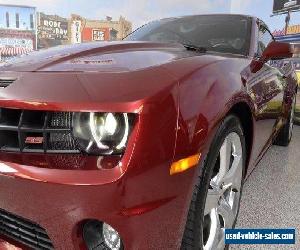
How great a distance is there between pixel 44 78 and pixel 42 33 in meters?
19.8

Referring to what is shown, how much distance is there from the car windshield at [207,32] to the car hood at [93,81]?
2.99ft

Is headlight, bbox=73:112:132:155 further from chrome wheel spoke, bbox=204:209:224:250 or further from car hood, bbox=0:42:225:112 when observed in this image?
chrome wheel spoke, bbox=204:209:224:250

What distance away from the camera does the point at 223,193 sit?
5.81ft

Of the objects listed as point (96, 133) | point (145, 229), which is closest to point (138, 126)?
point (96, 133)

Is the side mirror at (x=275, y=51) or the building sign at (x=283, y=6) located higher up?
the building sign at (x=283, y=6)

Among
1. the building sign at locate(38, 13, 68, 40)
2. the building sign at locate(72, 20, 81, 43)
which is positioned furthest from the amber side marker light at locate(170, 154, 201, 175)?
the building sign at locate(38, 13, 68, 40)

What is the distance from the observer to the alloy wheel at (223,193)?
160 cm

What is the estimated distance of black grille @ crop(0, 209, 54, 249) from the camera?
1.31m

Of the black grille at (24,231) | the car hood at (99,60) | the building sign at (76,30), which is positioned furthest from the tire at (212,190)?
the building sign at (76,30)

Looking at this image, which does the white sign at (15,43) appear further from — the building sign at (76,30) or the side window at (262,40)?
the side window at (262,40)

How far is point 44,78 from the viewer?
1292 mm

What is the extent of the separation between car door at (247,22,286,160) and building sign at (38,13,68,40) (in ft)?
49.4

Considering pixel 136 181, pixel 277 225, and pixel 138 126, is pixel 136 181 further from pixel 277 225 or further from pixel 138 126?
pixel 277 225

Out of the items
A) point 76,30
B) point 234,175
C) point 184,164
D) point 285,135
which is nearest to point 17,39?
point 76,30
